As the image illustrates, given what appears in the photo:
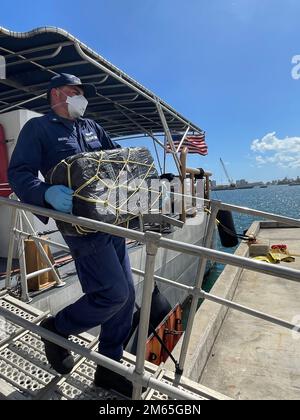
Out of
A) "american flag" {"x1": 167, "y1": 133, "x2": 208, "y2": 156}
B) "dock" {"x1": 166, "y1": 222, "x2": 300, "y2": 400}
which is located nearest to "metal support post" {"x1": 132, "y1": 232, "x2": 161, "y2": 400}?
"dock" {"x1": 166, "y1": 222, "x2": 300, "y2": 400}

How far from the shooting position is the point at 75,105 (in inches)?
Result: 90.7

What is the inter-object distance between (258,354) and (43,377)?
8.36ft

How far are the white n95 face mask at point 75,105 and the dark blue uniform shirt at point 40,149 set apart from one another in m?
0.06

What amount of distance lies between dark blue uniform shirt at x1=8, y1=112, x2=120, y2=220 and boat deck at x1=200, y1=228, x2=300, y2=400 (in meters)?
2.53

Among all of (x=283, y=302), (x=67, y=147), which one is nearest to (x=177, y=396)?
(x=67, y=147)

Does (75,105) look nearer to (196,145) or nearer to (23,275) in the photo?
(23,275)

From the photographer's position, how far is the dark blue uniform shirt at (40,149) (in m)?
2.04

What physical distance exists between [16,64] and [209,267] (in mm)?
9190

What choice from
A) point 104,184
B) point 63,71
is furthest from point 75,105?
point 63,71

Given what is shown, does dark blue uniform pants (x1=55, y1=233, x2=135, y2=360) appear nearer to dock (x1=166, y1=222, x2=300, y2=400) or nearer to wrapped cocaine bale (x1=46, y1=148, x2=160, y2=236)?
wrapped cocaine bale (x1=46, y1=148, x2=160, y2=236)

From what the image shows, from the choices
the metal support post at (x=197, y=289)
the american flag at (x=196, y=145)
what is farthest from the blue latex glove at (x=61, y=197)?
the american flag at (x=196, y=145)

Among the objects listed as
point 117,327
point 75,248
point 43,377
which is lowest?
point 43,377

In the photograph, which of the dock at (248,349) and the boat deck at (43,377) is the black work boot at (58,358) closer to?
the boat deck at (43,377)
